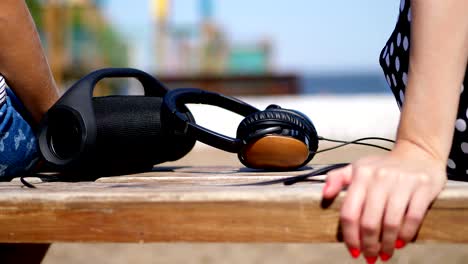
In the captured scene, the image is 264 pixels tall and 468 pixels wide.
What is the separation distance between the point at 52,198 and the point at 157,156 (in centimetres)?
60

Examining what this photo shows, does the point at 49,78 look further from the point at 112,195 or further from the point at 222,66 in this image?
the point at 222,66

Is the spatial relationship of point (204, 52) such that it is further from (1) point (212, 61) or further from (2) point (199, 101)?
(2) point (199, 101)

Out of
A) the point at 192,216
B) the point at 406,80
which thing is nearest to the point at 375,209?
the point at 192,216

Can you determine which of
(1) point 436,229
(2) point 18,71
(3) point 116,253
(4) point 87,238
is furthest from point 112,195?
(3) point 116,253

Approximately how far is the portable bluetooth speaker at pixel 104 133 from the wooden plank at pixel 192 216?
14.1 inches

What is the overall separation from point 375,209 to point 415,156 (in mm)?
106

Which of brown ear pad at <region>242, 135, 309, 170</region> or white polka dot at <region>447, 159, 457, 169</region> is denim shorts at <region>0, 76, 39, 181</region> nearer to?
brown ear pad at <region>242, 135, 309, 170</region>

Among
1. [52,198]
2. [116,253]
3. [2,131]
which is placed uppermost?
[52,198]

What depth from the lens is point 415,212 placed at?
0.79 metres

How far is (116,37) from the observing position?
12.0 m

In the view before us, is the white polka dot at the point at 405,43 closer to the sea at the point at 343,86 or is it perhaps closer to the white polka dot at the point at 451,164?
the white polka dot at the point at 451,164

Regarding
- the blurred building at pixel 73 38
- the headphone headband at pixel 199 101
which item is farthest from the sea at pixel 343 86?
the blurred building at pixel 73 38

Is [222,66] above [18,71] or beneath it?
beneath

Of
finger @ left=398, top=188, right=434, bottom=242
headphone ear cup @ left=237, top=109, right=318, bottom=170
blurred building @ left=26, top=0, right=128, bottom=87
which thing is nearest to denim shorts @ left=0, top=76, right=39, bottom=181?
headphone ear cup @ left=237, top=109, right=318, bottom=170
